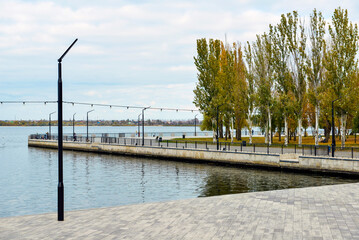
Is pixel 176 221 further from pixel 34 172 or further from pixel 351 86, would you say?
pixel 351 86

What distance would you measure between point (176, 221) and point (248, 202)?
4135 millimetres

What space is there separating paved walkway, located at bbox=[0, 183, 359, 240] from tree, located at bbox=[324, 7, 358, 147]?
3152cm

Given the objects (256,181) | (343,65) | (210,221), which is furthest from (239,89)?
(210,221)

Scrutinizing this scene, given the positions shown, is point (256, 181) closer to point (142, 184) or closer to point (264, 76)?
point (142, 184)

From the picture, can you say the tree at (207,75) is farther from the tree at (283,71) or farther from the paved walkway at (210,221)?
the paved walkway at (210,221)

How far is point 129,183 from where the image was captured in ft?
109

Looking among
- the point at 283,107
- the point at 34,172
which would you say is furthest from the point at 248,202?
the point at 283,107

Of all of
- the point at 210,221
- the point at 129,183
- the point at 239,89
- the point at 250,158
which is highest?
the point at 239,89

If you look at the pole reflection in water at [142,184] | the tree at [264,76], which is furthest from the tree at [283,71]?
the pole reflection in water at [142,184]

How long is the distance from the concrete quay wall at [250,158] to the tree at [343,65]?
38.0 ft

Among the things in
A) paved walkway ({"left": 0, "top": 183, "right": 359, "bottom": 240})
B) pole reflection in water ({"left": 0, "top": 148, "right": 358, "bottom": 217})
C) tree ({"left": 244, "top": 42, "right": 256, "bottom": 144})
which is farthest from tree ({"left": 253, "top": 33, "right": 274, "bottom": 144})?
paved walkway ({"left": 0, "top": 183, "right": 359, "bottom": 240})

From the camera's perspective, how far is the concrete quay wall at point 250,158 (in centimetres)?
3278

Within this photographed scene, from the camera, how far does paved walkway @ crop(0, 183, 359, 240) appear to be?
411 inches

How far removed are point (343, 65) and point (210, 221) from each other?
39.8 metres
